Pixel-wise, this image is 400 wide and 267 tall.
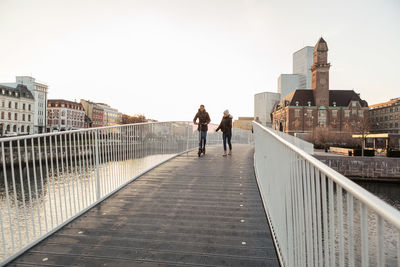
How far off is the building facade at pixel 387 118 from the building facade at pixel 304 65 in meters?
86.6

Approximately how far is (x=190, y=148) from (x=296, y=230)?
10499mm

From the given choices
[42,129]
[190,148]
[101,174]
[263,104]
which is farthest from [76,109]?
[263,104]

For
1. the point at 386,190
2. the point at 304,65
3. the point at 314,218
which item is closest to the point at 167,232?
the point at 314,218

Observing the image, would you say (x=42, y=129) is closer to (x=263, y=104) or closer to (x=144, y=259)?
(x=144, y=259)

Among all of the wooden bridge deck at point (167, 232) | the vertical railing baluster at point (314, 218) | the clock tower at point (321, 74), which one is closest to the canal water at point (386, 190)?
the wooden bridge deck at point (167, 232)

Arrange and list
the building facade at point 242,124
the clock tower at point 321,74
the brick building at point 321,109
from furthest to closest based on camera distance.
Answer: the building facade at point 242,124, the brick building at point 321,109, the clock tower at point 321,74

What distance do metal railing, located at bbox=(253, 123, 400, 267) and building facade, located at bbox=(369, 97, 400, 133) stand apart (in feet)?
325

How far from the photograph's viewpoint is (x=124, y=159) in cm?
606

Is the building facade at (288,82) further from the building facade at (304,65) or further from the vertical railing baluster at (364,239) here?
the vertical railing baluster at (364,239)

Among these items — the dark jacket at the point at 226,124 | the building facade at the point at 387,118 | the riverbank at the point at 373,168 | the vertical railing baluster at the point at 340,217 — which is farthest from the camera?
the building facade at the point at 387,118

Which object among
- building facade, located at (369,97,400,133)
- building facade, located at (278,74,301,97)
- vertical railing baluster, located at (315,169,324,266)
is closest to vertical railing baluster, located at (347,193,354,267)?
vertical railing baluster, located at (315,169,324,266)

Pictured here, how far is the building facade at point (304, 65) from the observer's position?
17950 cm

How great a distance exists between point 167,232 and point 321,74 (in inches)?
3243

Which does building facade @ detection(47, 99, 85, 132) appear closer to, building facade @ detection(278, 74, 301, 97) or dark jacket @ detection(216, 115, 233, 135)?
dark jacket @ detection(216, 115, 233, 135)
